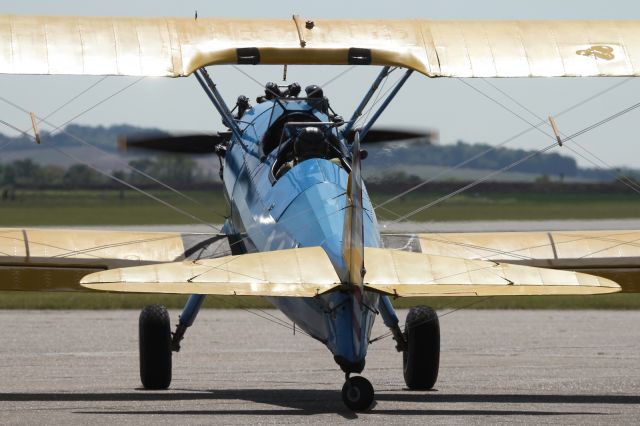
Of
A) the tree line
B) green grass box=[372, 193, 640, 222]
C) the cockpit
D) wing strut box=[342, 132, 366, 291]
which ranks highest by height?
the tree line

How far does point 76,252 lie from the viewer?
13.4 metres

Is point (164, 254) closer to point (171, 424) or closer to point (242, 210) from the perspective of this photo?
point (242, 210)

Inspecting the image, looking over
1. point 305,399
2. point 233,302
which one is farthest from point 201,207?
point 305,399

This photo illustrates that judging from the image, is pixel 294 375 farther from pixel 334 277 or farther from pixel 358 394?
pixel 334 277

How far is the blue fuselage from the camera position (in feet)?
34.3

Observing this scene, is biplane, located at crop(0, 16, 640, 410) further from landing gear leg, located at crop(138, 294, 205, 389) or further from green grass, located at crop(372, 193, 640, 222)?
green grass, located at crop(372, 193, 640, 222)

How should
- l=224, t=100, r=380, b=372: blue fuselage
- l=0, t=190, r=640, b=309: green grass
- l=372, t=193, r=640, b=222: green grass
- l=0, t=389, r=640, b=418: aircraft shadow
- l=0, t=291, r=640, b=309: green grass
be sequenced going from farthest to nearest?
1. l=372, t=193, r=640, b=222: green grass
2. l=0, t=190, r=640, b=309: green grass
3. l=0, t=291, r=640, b=309: green grass
4. l=0, t=389, r=640, b=418: aircraft shadow
5. l=224, t=100, r=380, b=372: blue fuselage

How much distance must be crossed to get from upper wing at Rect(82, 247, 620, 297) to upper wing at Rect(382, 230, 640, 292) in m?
3.61

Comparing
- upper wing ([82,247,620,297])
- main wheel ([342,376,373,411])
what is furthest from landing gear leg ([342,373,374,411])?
upper wing ([82,247,620,297])

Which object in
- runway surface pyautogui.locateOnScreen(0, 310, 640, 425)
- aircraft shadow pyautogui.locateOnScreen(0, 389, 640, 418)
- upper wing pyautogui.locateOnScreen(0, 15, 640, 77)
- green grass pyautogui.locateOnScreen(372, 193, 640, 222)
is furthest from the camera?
green grass pyautogui.locateOnScreen(372, 193, 640, 222)

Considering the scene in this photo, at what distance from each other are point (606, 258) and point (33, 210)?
167ft

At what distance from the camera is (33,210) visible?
204 ft

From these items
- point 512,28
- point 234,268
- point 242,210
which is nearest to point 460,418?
point 234,268

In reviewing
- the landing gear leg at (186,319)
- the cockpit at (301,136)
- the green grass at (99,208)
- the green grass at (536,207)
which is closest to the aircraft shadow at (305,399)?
the landing gear leg at (186,319)
